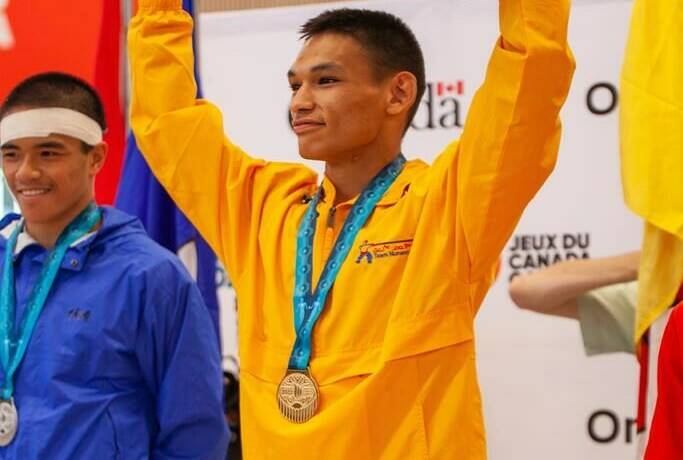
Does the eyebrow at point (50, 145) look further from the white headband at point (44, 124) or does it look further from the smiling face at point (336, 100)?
the smiling face at point (336, 100)

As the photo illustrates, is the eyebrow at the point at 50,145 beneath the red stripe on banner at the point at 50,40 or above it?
beneath

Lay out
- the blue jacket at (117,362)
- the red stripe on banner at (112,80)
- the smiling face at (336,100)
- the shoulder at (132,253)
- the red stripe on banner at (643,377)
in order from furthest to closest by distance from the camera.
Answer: the red stripe on banner at (112,80) < the red stripe on banner at (643,377) < the shoulder at (132,253) < the blue jacket at (117,362) < the smiling face at (336,100)

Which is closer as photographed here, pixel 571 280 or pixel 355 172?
pixel 355 172

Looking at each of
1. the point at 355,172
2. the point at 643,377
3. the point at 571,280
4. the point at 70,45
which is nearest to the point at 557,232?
the point at 571,280

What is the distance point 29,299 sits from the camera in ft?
9.04

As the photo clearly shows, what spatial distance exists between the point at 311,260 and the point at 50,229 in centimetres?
90

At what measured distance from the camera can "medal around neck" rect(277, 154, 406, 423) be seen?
2.12 metres

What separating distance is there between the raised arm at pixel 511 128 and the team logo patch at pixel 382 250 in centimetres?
10

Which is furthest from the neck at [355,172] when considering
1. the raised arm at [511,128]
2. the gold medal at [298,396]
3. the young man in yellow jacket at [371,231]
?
the gold medal at [298,396]

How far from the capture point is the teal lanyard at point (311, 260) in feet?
7.06

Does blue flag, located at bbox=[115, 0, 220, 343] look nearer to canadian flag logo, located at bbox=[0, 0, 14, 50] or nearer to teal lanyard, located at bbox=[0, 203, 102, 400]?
canadian flag logo, located at bbox=[0, 0, 14, 50]

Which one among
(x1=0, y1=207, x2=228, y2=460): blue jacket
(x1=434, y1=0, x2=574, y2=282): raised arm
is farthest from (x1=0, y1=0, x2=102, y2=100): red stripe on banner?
(x1=434, y1=0, x2=574, y2=282): raised arm

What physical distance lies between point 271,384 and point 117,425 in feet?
1.88

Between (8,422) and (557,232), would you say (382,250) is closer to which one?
(8,422)
